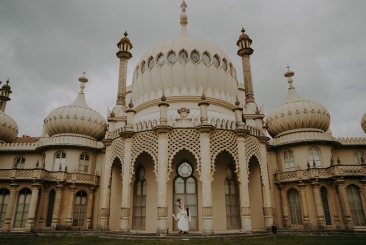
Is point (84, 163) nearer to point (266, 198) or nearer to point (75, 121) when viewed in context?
point (75, 121)

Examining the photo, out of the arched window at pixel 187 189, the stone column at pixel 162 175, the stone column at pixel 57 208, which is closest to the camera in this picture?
the stone column at pixel 162 175

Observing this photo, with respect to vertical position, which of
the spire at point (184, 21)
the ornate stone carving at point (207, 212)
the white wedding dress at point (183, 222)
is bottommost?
the white wedding dress at point (183, 222)

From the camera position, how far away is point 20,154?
22969 millimetres

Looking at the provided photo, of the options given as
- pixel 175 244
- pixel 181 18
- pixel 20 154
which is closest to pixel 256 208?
pixel 175 244

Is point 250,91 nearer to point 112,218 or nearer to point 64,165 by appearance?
point 112,218

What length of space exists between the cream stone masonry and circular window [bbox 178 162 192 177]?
0.22 ft

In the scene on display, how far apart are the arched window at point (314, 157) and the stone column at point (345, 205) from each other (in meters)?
2.32

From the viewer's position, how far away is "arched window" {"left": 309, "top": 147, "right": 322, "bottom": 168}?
20631 millimetres

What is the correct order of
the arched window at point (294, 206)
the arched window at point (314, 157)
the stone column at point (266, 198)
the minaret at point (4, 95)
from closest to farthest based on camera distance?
the stone column at point (266, 198)
the arched window at point (294, 206)
the arched window at point (314, 157)
the minaret at point (4, 95)

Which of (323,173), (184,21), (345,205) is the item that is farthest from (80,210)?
(345,205)

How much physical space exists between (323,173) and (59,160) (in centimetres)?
2000

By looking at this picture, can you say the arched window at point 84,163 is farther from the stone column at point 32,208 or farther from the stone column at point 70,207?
the stone column at point 32,208

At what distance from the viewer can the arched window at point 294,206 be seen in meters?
20.1

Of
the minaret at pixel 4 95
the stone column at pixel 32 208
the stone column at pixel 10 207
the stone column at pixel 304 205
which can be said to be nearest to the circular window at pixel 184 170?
the stone column at pixel 304 205
